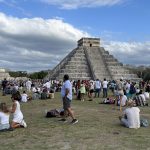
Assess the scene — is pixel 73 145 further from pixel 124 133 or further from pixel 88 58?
pixel 88 58

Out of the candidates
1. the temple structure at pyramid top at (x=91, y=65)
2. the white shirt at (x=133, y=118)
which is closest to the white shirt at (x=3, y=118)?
the white shirt at (x=133, y=118)

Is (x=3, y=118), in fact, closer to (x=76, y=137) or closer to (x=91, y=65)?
(x=76, y=137)

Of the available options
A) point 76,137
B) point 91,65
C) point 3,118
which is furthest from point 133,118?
point 91,65

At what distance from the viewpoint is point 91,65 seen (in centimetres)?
7738

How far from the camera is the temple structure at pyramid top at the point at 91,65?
2886 inches

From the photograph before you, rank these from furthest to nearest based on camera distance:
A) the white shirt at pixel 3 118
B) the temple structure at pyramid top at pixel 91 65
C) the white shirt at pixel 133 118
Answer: the temple structure at pyramid top at pixel 91 65 → the white shirt at pixel 133 118 → the white shirt at pixel 3 118

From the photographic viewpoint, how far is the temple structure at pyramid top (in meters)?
73.3

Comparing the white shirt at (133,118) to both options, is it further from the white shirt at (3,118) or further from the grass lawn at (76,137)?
the white shirt at (3,118)

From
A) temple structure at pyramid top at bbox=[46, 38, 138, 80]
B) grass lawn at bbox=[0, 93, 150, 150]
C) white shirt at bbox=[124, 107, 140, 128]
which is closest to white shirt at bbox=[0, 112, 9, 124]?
grass lawn at bbox=[0, 93, 150, 150]

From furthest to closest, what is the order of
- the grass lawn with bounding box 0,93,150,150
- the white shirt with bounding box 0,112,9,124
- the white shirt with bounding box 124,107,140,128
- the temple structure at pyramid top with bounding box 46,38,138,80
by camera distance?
the temple structure at pyramid top with bounding box 46,38,138,80, the white shirt with bounding box 124,107,140,128, the white shirt with bounding box 0,112,9,124, the grass lawn with bounding box 0,93,150,150

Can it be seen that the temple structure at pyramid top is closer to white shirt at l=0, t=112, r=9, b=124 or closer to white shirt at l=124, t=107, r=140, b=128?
white shirt at l=124, t=107, r=140, b=128

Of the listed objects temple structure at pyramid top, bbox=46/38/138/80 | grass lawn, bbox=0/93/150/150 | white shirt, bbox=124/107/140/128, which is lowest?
grass lawn, bbox=0/93/150/150

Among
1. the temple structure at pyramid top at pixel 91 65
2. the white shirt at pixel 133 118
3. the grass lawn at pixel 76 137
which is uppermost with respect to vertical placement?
the temple structure at pyramid top at pixel 91 65

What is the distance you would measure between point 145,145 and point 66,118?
5.49m
